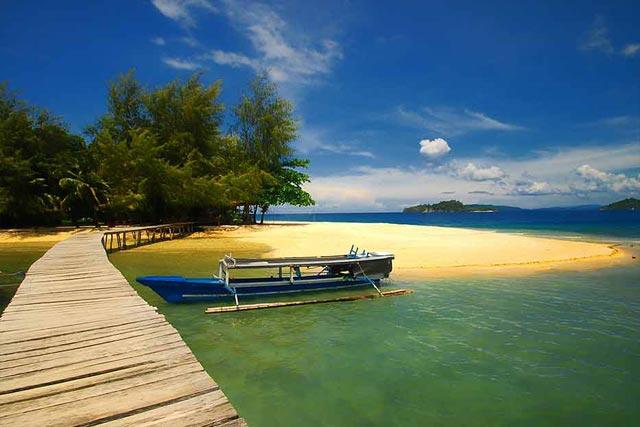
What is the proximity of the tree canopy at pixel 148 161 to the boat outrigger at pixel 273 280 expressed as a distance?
2509 cm

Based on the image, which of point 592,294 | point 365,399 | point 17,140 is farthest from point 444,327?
point 17,140

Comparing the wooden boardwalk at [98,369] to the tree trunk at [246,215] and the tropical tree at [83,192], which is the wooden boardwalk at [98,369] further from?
the tree trunk at [246,215]

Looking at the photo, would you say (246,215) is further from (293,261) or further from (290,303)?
(290,303)

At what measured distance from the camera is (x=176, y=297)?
13.2m

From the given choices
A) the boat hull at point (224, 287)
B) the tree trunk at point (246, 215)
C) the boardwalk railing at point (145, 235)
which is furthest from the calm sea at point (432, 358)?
the tree trunk at point (246, 215)

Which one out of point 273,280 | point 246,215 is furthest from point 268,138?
point 273,280

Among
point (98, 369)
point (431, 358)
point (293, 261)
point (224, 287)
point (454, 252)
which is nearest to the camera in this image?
point (98, 369)

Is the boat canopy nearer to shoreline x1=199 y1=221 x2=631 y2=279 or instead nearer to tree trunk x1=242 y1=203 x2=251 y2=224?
shoreline x1=199 y1=221 x2=631 y2=279

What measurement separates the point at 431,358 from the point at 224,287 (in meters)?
7.71

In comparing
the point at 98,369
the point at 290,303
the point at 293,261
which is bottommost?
the point at 290,303

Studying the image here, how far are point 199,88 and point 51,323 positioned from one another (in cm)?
4038

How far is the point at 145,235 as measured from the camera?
38812 mm

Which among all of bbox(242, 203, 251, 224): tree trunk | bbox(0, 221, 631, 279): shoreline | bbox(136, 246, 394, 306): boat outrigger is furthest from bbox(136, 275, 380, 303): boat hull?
bbox(242, 203, 251, 224): tree trunk

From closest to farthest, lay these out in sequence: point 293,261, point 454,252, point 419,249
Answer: point 293,261 → point 454,252 → point 419,249
